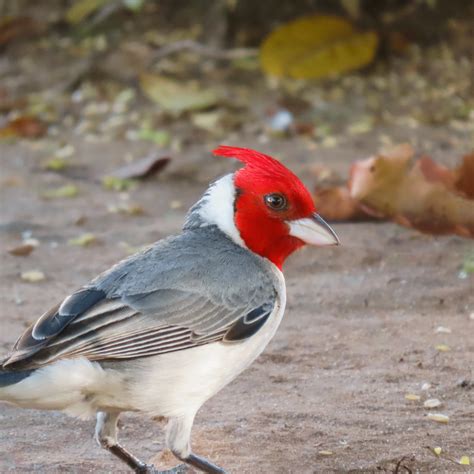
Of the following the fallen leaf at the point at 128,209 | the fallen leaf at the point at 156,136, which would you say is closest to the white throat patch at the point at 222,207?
the fallen leaf at the point at 128,209

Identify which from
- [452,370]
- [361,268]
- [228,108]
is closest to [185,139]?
[228,108]

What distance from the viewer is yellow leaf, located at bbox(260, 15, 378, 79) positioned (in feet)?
23.4

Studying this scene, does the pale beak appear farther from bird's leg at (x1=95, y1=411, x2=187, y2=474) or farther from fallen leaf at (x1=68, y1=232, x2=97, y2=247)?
fallen leaf at (x1=68, y1=232, x2=97, y2=247)

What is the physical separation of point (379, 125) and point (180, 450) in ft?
12.8

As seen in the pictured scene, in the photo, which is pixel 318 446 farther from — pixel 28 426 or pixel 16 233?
pixel 16 233

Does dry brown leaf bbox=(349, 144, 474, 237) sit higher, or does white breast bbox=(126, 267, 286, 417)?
white breast bbox=(126, 267, 286, 417)

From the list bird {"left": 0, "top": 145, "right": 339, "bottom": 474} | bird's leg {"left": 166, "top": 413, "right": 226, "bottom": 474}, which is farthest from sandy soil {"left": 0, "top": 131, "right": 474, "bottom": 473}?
bird {"left": 0, "top": 145, "right": 339, "bottom": 474}

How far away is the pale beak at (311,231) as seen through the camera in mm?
3514

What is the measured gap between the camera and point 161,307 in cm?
329

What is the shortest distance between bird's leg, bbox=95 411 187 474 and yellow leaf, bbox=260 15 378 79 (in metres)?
4.08

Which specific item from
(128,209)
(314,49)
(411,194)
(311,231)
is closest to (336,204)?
(411,194)

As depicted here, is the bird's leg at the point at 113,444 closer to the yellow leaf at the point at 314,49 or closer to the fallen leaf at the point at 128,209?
the fallen leaf at the point at 128,209

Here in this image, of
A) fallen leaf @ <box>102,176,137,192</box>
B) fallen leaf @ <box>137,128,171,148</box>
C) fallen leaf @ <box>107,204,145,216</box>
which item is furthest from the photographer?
fallen leaf @ <box>137,128,171,148</box>

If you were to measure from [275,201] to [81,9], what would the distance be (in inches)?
191
